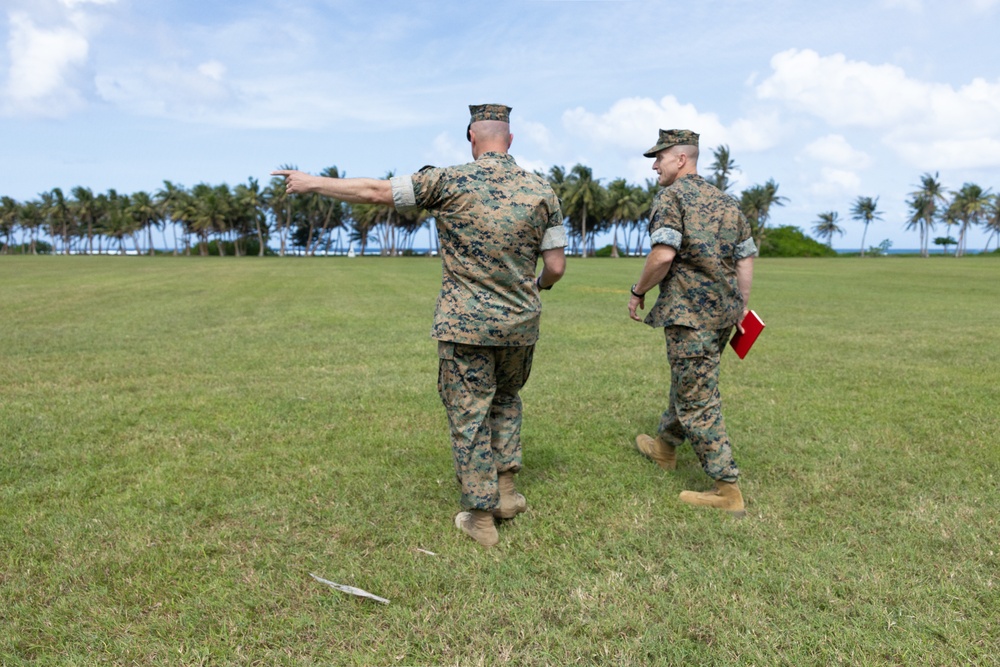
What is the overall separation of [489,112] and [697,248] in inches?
58.4

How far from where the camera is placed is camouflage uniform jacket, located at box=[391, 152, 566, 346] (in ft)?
11.0

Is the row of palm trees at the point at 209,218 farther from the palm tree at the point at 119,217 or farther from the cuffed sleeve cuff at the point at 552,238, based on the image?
the cuffed sleeve cuff at the point at 552,238

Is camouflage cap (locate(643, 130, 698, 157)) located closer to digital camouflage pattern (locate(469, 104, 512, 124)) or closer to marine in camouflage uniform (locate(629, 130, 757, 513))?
marine in camouflage uniform (locate(629, 130, 757, 513))

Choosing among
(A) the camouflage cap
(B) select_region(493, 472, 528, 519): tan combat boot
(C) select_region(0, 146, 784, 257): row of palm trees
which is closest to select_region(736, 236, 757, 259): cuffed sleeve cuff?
(A) the camouflage cap

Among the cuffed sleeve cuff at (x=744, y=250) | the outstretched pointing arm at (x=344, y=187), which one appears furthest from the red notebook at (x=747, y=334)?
the outstretched pointing arm at (x=344, y=187)

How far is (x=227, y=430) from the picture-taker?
5430 millimetres

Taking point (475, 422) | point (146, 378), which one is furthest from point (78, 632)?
point (146, 378)

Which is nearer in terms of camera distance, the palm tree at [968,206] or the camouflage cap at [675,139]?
the camouflage cap at [675,139]

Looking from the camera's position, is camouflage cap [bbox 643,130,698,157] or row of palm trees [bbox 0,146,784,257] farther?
row of palm trees [bbox 0,146,784,257]

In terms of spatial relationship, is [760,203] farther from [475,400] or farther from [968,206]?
[475,400]

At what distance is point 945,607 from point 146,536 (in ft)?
12.8

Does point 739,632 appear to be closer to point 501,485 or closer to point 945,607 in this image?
point 945,607

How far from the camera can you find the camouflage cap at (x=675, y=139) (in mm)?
4020

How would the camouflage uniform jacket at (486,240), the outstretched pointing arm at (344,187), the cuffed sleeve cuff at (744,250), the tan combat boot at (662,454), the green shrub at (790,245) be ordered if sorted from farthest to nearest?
the green shrub at (790,245)
the tan combat boot at (662,454)
the cuffed sleeve cuff at (744,250)
the camouflage uniform jacket at (486,240)
the outstretched pointing arm at (344,187)
